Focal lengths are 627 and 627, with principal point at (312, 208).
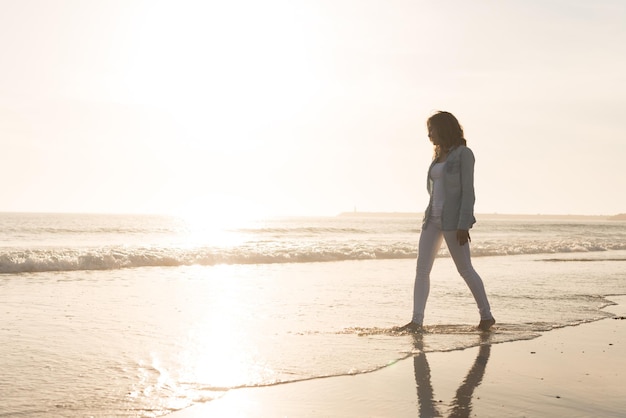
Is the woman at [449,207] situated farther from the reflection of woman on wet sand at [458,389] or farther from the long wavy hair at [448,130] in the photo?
the reflection of woman on wet sand at [458,389]

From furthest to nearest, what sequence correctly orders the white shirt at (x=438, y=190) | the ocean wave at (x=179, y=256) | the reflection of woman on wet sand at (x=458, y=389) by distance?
the ocean wave at (x=179, y=256) < the white shirt at (x=438, y=190) < the reflection of woman on wet sand at (x=458, y=389)

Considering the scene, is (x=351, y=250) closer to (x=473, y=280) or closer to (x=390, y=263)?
(x=390, y=263)

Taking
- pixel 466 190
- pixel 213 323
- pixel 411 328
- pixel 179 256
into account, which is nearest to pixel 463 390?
pixel 411 328

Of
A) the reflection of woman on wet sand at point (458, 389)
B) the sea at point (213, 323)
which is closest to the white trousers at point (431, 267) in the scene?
the sea at point (213, 323)

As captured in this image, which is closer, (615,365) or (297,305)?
(615,365)

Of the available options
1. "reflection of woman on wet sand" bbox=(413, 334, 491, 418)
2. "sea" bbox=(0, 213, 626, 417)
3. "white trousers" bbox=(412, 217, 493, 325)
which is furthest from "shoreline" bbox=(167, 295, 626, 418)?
"white trousers" bbox=(412, 217, 493, 325)

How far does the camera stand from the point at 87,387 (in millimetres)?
4156

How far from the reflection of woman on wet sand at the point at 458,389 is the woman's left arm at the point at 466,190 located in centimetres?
127

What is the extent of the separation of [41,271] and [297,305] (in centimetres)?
833

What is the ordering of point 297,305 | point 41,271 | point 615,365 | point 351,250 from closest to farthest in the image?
1. point 615,365
2. point 297,305
3. point 41,271
4. point 351,250

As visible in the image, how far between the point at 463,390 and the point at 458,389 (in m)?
0.04

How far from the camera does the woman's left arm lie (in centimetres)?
623

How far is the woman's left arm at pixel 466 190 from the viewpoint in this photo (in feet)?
20.4

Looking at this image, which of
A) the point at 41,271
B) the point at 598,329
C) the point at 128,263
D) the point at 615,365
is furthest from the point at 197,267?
the point at 615,365
